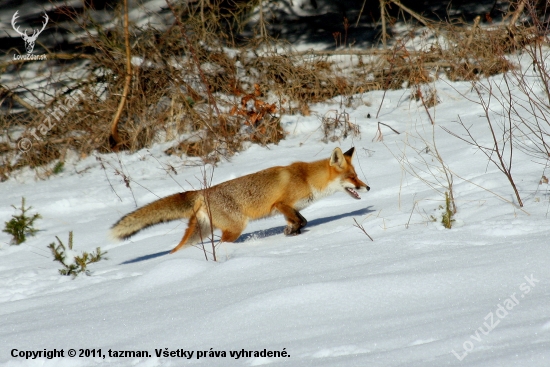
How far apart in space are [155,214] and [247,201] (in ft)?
3.10

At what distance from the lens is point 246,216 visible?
592 cm

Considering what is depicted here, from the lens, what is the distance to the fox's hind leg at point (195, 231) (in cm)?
570

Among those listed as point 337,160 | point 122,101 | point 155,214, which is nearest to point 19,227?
point 155,214

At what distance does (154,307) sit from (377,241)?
6.05 feet

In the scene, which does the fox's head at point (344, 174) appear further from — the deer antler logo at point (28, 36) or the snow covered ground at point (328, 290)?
the deer antler logo at point (28, 36)

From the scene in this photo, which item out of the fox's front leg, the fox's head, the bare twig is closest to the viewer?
the fox's front leg

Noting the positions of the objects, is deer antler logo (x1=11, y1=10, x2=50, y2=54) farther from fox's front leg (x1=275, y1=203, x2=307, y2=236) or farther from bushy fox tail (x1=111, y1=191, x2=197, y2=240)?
fox's front leg (x1=275, y1=203, x2=307, y2=236)

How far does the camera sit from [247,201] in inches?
232

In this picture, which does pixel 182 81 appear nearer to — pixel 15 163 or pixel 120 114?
pixel 120 114

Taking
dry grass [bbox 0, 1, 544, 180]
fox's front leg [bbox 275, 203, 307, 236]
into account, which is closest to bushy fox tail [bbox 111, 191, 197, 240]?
fox's front leg [bbox 275, 203, 307, 236]

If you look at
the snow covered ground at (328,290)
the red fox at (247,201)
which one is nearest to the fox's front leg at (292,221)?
the red fox at (247,201)

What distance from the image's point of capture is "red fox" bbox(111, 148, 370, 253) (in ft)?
18.8

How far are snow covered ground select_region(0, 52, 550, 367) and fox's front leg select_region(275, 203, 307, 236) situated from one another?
0.34 feet

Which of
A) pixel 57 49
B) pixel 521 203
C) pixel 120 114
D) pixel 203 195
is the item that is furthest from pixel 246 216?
pixel 57 49
